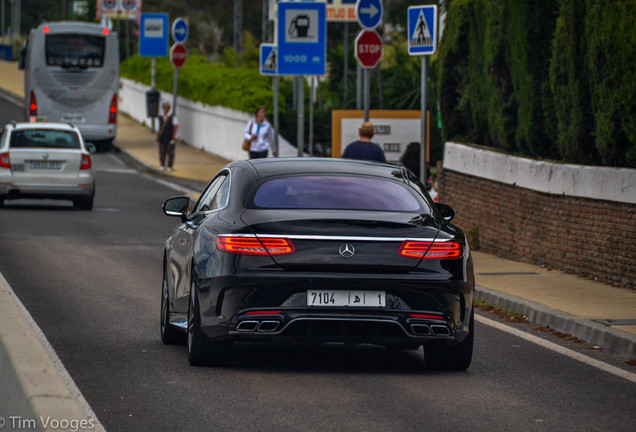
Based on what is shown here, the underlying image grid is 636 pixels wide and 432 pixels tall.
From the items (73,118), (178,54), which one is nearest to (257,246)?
(178,54)

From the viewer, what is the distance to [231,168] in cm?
1060

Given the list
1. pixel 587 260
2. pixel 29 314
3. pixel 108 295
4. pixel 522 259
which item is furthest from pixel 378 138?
pixel 29 314

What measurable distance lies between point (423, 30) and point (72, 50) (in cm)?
2995

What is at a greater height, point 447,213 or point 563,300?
point 447,213

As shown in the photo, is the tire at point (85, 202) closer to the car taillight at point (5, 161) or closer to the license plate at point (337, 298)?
the car taillight at point (5, 161)

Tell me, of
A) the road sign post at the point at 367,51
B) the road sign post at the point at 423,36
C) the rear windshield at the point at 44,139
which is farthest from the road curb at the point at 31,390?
the rear windshield at the point at 44,139

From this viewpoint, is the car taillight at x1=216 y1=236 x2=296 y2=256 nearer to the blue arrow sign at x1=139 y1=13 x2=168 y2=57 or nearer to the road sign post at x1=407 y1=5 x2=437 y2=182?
the road sign post at x1=407 y1=5 x2=437 y2=182

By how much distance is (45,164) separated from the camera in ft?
88.1

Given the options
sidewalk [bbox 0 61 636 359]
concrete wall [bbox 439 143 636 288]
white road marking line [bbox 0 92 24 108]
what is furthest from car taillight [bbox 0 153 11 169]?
white road marking line [bbox 0 92 24 108]

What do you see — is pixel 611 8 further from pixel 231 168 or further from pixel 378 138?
pixel 378 138

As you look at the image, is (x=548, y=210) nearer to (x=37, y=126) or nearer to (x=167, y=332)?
(x=167, y=332)

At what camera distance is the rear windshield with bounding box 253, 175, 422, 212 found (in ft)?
32.2

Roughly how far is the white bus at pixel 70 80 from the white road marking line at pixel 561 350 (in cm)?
3401

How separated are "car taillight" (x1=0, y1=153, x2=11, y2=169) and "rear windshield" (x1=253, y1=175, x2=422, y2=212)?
17.2 metres
